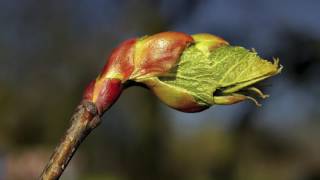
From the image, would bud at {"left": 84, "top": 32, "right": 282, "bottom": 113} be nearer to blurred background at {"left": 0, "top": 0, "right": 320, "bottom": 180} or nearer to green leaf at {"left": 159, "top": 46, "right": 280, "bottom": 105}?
green leaf at {"left": 159, "top": 46, "right": 280, "bottom": 105}

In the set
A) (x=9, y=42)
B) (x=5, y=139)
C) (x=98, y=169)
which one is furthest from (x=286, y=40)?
(x=98, y=169)

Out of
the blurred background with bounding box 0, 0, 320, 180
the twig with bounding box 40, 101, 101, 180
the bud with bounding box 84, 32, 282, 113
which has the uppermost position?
the bud with bounding box 84, 32, 282, 113

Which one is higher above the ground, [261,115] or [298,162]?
[261,115]

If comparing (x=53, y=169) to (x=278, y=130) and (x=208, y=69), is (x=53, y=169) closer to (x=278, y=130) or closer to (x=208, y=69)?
(x=208, y=69)

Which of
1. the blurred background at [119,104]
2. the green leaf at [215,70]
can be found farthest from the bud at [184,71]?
the blurred background at [119,104]

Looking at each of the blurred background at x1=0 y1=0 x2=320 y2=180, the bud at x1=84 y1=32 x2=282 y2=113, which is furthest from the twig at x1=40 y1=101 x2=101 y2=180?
the blurred background at x1=0 y1=0 x2=320 y2=180
